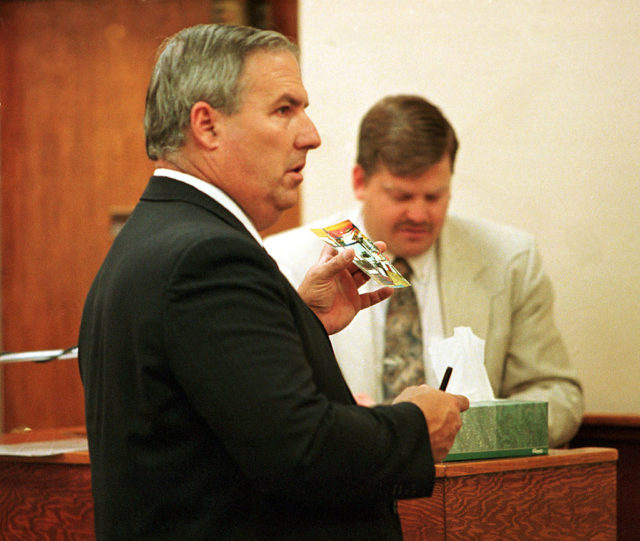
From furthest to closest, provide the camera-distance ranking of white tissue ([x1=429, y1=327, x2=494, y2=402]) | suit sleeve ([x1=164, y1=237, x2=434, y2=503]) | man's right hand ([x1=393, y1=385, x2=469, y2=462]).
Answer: white tissue ([x1=429, y1=327, x2=494, y2=402]) → man's right hand ([x1=393, y1=385, x2=469, y2=462]) → suit sleeve ([x1=164, y1=237, x2=434, y2=503])

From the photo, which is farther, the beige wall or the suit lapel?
the beige wall

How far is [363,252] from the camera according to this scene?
5.25 ft

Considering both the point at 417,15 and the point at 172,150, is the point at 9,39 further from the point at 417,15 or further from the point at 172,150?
the point at 172,150

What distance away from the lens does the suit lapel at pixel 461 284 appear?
2752 millimetres

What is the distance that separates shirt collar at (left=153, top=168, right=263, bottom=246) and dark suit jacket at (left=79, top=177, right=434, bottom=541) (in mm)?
16

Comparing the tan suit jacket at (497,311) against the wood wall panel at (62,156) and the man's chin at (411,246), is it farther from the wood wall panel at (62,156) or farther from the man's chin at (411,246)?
the wood wall panel at (62,156)

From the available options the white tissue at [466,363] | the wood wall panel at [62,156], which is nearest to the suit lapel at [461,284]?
the white tissue at [466,363]

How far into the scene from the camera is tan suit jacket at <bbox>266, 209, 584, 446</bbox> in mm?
2670

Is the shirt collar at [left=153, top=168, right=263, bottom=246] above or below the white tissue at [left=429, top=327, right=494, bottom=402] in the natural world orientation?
above

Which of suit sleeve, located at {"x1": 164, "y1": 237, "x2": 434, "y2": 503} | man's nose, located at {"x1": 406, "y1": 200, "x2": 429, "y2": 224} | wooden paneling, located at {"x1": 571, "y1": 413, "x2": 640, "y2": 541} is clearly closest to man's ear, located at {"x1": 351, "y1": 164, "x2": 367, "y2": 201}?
man's nose, located at {"x1": 406, "y1": 200, "x2": 429, "y2": 224}

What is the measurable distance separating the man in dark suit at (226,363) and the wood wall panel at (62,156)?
116 inches

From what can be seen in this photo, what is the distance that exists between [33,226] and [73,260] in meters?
0.27

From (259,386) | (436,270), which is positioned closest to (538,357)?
(436,270)

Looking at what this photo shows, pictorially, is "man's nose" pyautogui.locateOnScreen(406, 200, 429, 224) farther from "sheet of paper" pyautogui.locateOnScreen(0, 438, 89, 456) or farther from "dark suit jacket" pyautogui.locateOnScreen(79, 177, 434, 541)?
"dark suit jacket" pyautogui.locateOnScreen(79, 177, 434, 541)
